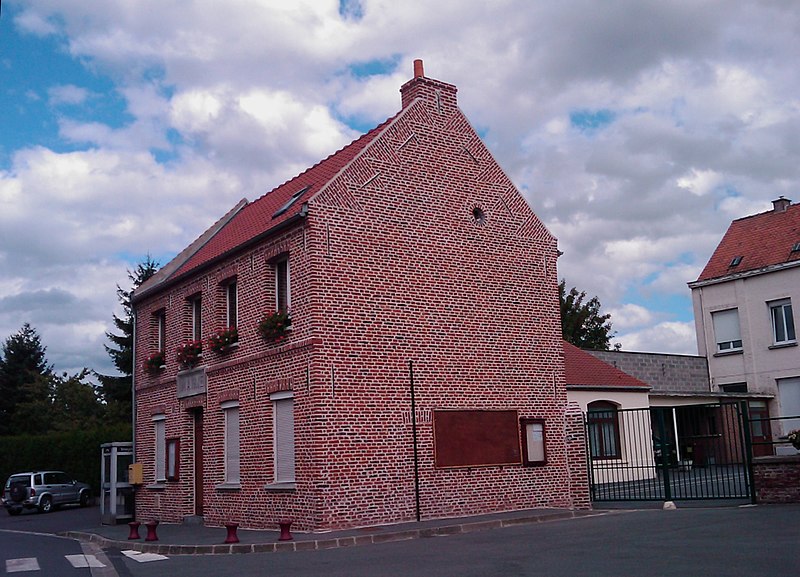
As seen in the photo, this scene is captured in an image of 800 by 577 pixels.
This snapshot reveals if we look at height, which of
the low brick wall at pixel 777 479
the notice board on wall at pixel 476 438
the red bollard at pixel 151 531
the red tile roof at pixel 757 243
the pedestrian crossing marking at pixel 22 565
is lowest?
the pedestrian crossing marking at pixel 22 565

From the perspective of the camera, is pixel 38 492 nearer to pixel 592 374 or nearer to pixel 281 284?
pixel 281 284

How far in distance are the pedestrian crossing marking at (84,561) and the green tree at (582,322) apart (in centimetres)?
3947

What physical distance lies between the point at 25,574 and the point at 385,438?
7.04 meters

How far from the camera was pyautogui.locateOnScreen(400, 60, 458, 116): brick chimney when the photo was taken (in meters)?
20.4

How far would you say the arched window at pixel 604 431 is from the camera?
27875mm

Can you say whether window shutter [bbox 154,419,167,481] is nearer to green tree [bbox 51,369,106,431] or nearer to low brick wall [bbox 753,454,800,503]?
low brick wall [bbox 753,454,800,503]

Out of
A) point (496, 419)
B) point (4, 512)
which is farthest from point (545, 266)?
point (4, 512)

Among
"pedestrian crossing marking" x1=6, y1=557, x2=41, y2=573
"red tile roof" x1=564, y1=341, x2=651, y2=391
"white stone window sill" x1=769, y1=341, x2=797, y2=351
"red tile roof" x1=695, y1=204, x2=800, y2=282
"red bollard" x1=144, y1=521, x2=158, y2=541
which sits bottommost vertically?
"pedestrian crossing marking" x1=6, y1=557, x2=41, y2=573

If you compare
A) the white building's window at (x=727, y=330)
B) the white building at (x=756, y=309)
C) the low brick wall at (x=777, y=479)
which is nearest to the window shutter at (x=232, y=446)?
the low brick wall at (x=777, y=479)

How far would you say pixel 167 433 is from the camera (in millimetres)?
23172

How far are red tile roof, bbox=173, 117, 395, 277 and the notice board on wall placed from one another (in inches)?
215

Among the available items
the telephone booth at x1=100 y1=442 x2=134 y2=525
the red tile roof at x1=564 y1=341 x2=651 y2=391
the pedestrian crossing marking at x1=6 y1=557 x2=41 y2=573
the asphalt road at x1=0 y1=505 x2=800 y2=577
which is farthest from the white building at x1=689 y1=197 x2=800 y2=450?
the pedestrian crossing marking at x1=6 y1=557 x2=41 y2=573

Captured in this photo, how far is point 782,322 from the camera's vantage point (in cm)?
3469

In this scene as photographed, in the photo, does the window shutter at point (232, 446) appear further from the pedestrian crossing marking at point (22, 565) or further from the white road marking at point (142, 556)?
the pedestrian crossing marking at point (22, 565)
